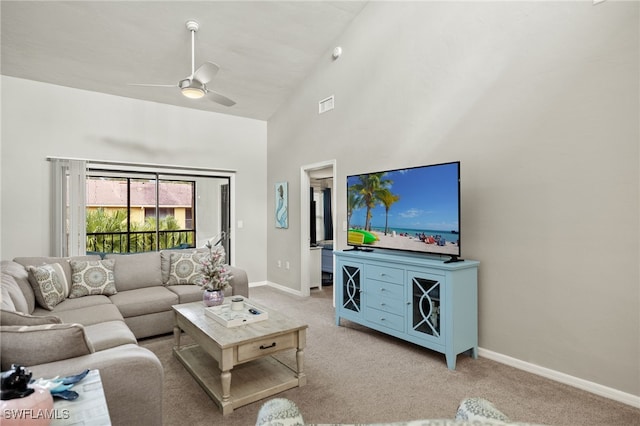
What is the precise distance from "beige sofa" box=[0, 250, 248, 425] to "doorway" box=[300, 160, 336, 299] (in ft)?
4.42

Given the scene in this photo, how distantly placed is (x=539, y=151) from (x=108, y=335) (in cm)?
354

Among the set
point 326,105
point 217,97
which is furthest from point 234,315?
point 326,105

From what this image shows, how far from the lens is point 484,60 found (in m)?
3.20

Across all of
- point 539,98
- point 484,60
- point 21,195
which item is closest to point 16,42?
point 21,195

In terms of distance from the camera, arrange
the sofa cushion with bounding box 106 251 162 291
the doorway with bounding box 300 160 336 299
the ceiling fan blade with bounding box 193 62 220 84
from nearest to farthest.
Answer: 1. the ceiling fan blade with bounding box 193 62 220 84
2. the sofa cushion with bounding box 106 251 162 291
3. the doorway with bounding box 300 160 336 299

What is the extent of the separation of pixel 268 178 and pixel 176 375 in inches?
161

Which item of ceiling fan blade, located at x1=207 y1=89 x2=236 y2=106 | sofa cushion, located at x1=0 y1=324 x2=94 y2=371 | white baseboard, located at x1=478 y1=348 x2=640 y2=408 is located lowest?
white baseboard, located at x1=478 y1=348 x2=640 y2=408

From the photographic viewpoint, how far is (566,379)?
2658 millimetres

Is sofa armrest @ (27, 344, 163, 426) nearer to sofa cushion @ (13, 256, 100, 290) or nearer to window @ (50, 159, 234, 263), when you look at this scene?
sofa cushion @ (13, 256, 100, 290)

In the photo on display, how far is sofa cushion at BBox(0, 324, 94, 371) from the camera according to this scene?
1574 mm

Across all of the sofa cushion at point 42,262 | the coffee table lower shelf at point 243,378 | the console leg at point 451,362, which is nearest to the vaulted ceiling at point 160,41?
the sofa cushion at point 42,262

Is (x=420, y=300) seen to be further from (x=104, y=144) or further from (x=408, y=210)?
Result: (x=104, y=144)

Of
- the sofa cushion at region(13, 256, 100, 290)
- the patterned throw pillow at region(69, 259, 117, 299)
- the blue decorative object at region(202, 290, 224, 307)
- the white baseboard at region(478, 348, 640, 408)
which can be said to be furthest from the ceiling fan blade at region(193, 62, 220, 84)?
the white baseboard at region(478, 348, 640, 408)

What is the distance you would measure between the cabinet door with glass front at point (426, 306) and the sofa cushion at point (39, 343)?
2.48 metres
